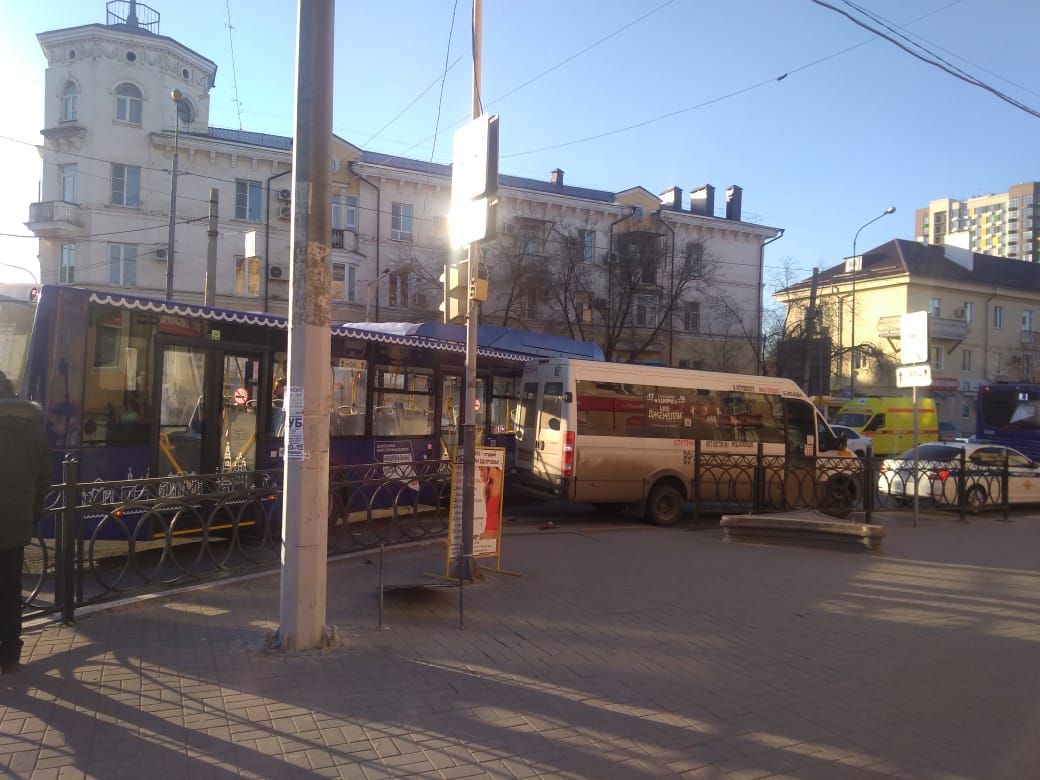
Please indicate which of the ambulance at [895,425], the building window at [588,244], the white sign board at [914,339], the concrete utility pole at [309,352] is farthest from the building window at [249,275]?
the ambulance at [895,425]

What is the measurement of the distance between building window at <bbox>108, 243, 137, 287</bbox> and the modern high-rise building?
441 ft

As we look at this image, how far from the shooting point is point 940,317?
160 feet

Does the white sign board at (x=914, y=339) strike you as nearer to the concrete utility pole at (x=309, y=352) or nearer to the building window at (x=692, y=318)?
the concrete utility pole at (x=309, y=352)

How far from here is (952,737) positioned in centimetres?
444

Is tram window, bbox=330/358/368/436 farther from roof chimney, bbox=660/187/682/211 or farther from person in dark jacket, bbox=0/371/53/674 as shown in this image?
roof chimney, bbox=660/187/682/211

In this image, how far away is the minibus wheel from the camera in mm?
12352

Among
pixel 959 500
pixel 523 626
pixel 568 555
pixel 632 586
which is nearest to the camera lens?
pixel 523 626

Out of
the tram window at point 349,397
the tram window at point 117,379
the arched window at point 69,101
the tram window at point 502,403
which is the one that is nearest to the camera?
the tram window at point 117,379

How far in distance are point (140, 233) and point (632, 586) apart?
32252 mm

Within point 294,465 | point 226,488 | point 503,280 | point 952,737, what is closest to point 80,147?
point 503,280

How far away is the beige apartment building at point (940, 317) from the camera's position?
47.6m

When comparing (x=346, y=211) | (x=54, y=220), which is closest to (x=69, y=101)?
(x=54, y=220)

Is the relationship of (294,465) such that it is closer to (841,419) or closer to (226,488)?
(226,488)

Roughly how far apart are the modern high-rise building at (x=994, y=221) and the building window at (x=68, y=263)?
447 feet
